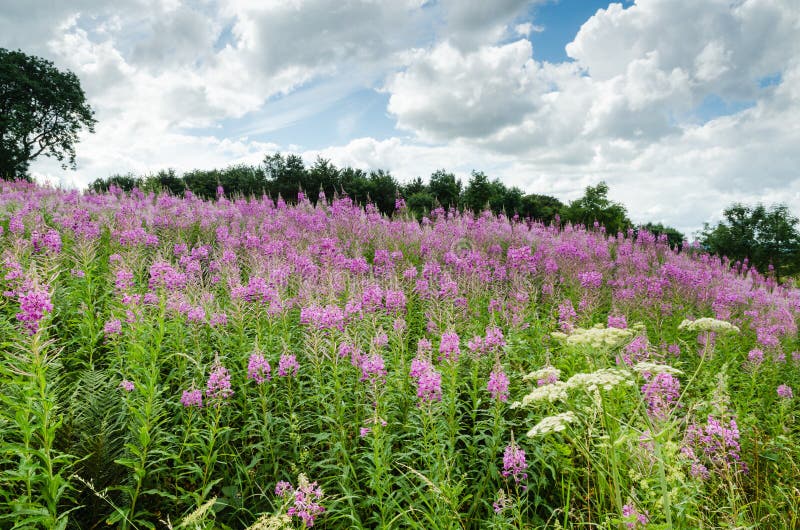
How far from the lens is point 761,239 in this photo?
32938 mm

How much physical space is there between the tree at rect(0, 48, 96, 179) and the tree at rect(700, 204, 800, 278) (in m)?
52.8

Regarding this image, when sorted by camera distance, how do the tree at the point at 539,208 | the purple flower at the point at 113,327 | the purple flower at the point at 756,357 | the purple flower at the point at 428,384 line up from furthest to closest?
1. the tree at the point at 539,208
2. the purple flower at the point at 756,357
3. the purple flower at the point at 113,327
4. the purple flower at the point at 428,384

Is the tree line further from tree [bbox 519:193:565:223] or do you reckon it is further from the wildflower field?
the wildflower field

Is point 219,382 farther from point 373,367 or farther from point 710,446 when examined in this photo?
point 710,446

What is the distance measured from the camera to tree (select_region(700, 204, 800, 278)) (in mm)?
31344

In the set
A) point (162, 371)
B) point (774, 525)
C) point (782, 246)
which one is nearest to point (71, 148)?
point (162, 371)

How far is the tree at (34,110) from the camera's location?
3366 cm

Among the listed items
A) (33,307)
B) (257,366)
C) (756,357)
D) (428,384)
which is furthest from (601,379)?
(756,357)

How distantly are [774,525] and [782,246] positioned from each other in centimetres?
3722

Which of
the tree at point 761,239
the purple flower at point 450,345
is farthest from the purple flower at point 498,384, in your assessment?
the tree at point 761,239

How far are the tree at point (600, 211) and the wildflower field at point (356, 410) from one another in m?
15.8

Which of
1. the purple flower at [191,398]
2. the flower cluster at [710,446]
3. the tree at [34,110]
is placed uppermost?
the tree at [34,110]

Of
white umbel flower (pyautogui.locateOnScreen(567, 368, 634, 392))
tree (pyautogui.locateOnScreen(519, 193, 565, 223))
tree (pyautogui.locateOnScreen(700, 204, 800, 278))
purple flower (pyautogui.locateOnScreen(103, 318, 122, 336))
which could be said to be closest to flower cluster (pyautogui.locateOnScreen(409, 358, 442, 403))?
white umbel flower (pyautogui.locateOnScreen(567, 368, 634, 392))

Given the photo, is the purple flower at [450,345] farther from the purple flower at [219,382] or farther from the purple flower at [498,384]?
the purple flower at [219,382]
